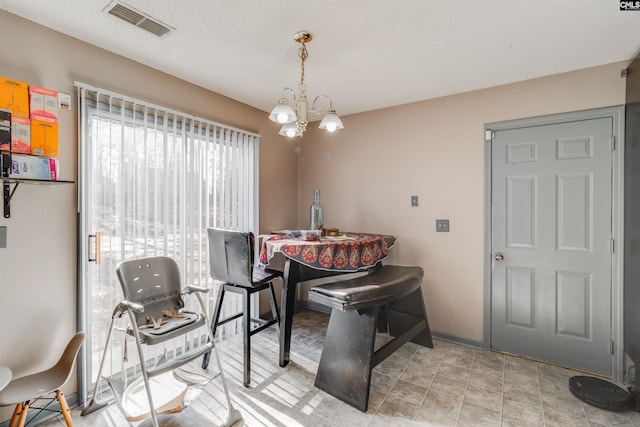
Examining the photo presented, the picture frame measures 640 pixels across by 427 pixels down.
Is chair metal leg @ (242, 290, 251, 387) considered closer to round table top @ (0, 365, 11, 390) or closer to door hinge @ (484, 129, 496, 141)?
round table top @ (0, 365, 11, 390)

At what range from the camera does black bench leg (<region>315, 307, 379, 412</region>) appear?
2172mm

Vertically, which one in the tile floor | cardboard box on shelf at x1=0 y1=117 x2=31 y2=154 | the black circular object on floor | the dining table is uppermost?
cardboard box on shelf at x1=0 y1=117 x2=31 y2=154

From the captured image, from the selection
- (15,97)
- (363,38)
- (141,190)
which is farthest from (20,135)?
(363,38)

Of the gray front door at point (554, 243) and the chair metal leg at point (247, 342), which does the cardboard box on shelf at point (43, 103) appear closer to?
the chair metal leg at point (247, 342)

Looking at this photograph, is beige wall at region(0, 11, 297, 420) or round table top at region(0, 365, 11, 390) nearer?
round table top at region(0, 365, 11, 390)

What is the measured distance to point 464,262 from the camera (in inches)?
122

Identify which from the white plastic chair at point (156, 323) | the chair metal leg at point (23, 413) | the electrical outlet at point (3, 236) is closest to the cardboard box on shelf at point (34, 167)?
the electrical outlet at point (3, 236)

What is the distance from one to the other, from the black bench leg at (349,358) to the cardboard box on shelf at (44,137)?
7.34ft

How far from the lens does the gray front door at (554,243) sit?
8.27 feet

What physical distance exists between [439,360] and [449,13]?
8.94ft

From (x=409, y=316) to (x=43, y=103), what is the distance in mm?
3359

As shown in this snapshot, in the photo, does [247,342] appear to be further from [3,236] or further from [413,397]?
[3,236]

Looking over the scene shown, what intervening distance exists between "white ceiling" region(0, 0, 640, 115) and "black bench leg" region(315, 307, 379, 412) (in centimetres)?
191

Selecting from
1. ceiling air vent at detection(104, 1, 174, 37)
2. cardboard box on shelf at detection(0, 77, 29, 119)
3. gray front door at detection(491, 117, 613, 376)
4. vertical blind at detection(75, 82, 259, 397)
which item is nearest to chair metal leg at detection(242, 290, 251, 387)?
vertical blind at detection(75, 82, 259, 397)
